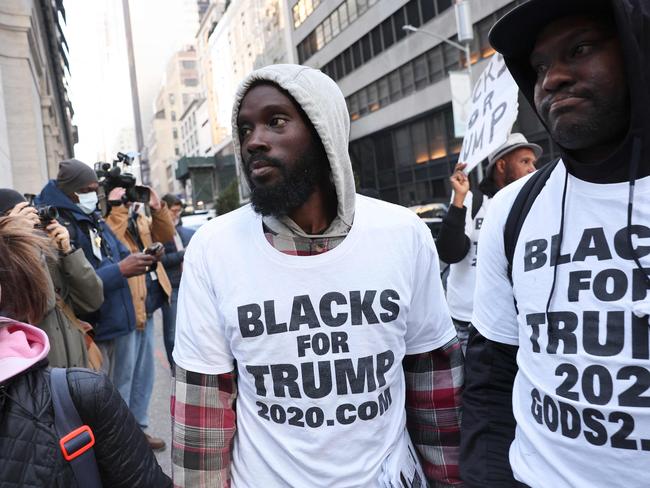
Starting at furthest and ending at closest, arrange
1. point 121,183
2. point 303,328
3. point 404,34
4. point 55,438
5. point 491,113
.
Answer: point 404,34
point 121,183
point 491,113
point 303,328
point 55,438

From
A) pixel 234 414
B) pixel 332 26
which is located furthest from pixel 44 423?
pixel 332 26

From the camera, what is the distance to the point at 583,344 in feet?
4.36

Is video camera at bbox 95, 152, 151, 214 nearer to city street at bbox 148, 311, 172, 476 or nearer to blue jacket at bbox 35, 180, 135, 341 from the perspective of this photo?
blue jacket at bbox 35, 180, 135, 341

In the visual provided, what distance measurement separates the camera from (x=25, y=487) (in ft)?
4.65

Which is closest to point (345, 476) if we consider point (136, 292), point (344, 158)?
point (344, 158)

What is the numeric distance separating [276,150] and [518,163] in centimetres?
279

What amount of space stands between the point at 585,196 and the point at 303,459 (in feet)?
3.48

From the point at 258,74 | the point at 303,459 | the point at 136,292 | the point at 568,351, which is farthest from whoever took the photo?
the point at 136,292

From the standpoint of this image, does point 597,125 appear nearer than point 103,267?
Yes

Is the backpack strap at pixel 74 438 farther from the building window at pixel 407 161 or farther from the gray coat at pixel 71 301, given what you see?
the building window at pixel 407 161

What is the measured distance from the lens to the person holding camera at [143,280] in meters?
4.76

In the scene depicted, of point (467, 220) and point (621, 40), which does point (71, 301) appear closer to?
point (467, 220)

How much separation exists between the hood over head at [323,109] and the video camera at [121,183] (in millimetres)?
3638

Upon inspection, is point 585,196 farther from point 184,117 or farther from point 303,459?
point 184,117
